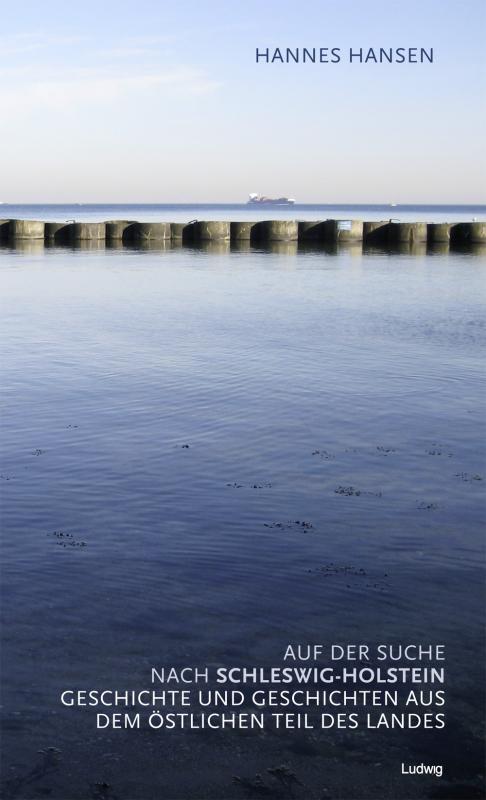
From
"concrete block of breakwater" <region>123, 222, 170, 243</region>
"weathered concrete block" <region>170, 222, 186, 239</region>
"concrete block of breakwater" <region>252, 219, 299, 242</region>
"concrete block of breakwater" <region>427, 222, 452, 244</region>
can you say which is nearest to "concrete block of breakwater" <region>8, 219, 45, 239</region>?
"concrete block of breakwater" <region>123, 222, 170, 243</region>

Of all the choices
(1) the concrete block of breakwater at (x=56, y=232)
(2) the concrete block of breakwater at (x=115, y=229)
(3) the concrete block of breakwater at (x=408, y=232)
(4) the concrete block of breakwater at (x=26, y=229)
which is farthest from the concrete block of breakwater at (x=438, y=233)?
(4) the concrete block of breakwater at (x=26, y=229)

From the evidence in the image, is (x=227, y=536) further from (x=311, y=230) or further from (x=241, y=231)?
(x=311, y=230)

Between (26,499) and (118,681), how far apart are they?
4101 millimetres

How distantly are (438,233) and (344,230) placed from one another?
6119mm

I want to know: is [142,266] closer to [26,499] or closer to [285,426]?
[285,426]

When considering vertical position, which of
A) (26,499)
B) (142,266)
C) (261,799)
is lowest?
(261,799)

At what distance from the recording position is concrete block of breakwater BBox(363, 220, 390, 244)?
64875 millimetres

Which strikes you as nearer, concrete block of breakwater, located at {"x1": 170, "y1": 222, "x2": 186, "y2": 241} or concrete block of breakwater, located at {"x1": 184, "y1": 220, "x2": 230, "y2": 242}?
concrete block of breakwater, located at {"x1": 184, "y1": 220, "x2": 230, "y2": 242}

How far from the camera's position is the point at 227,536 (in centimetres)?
919

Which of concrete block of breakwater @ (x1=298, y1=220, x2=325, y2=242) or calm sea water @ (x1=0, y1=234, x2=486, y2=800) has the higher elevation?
concrete block of breakwater @ (x1=298, y1=220, x2=325, y2=242)

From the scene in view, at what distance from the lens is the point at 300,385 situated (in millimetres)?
16734

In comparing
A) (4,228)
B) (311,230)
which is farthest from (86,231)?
(311,230)

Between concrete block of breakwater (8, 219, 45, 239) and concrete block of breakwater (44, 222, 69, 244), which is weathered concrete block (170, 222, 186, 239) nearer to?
concrete block of breakwater (44, 222, 69, 244)

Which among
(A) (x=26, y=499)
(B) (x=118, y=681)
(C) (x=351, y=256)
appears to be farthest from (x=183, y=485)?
(C) (x=351, y=256)
